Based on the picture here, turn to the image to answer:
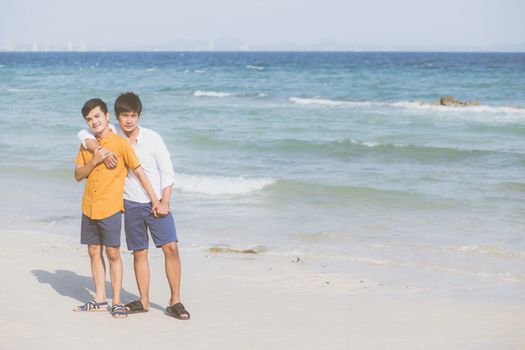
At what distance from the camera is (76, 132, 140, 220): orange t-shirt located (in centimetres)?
525

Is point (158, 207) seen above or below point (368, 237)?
above

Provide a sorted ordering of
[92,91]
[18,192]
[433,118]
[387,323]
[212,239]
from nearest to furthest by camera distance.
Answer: [387,323] < [212,239] < [18,192] < [433,118] < [92,91]

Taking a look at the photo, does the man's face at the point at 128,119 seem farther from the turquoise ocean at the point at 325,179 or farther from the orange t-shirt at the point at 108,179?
the turquoise ocean at the point at 325,179

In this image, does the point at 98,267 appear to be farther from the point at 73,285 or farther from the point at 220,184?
→ the point at 220,184

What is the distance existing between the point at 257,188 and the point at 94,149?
7.22 metres

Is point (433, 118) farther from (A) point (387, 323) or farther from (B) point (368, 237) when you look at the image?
(A) point (387, 323)

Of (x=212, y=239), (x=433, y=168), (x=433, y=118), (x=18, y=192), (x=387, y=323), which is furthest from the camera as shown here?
(x=433, y=118)

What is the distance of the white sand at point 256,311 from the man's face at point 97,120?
1352mm

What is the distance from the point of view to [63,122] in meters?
23.0

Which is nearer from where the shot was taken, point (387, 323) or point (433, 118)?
point (387, 323)

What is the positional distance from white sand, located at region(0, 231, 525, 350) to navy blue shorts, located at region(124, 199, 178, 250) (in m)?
0.58

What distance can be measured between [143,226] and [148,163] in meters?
0.45

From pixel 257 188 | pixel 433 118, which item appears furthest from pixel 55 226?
pixel 433 118

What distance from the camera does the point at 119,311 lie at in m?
5.51
